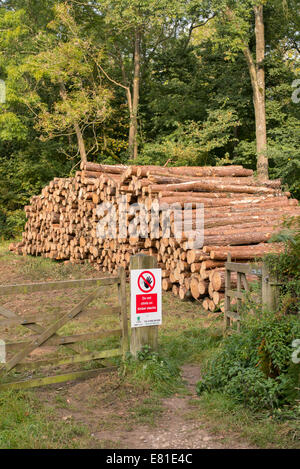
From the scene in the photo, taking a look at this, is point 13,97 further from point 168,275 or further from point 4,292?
point 4,292

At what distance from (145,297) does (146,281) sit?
184mm

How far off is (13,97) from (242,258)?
567 inches

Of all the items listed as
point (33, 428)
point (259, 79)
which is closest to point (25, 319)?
point (33, 428)

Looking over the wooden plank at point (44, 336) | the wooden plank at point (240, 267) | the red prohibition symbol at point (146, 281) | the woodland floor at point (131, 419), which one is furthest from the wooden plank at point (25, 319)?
the wooden plank at point (240, 267)

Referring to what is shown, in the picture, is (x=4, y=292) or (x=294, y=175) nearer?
(x=4, y=292)

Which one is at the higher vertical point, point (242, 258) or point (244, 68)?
point (244, 68)

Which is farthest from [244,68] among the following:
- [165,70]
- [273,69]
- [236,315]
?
[236,315]

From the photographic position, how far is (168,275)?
10859 millimetres

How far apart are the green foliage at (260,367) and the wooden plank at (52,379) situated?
3.96ft

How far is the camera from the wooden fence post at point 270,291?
5.40m

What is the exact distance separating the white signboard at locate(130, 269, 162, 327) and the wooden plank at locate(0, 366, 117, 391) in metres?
0.68

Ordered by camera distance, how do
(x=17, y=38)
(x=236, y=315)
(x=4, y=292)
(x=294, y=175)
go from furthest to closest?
(x=17, y=38), (x=294, y=175), (x=236, y=315), (x=4, y=292)
